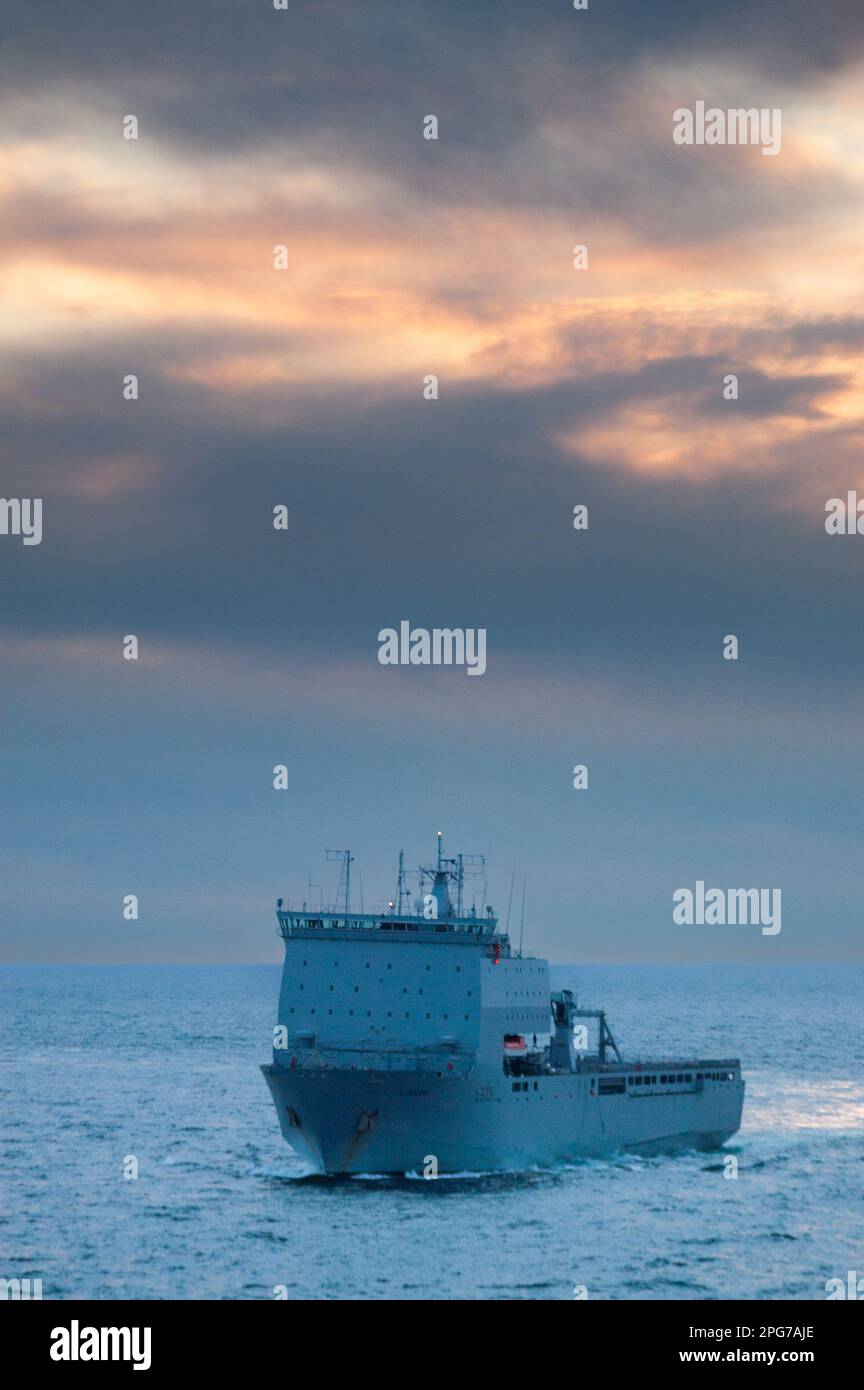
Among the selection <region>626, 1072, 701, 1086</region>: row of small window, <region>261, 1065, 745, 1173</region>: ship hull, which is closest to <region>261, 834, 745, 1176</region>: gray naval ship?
<region>261, 1065, 745, 1173</region>: ship hull

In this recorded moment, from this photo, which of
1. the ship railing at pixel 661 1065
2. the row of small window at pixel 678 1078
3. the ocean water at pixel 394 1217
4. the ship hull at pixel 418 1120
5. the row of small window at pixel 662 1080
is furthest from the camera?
the ship railing at pixel 661 1065

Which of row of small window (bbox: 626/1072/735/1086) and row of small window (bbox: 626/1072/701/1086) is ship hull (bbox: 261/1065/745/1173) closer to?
row of small window (bbox: 626/1072/701/1086)

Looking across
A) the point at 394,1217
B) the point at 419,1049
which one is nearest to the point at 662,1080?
the point at 419,1049

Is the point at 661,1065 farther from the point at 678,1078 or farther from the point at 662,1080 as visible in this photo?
the point at 678,1078

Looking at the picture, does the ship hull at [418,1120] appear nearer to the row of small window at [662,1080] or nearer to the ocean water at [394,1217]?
the ocean water at [394,1217]

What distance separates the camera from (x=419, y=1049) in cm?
5725

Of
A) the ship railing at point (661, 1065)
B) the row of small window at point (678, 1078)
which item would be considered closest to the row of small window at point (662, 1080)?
the row of small window at point (678, 1078)

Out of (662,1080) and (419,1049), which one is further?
(662,1080)

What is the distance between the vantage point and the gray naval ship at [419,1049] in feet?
183

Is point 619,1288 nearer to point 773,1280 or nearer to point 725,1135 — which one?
point 773,1280

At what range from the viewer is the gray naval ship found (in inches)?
2199

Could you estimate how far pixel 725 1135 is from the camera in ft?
244
